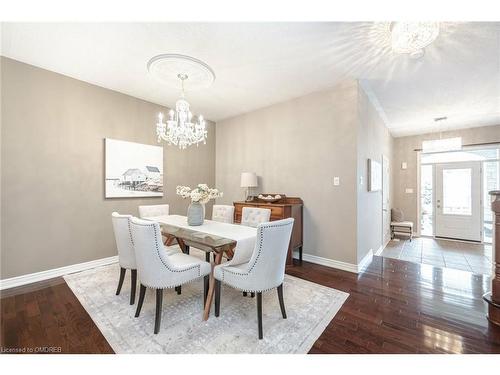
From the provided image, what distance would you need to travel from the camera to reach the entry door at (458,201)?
488 centimetres

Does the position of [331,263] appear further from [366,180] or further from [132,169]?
[132,169]

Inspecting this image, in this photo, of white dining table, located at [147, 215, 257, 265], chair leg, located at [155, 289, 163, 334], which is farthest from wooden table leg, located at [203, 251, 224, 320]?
chair leg, located at [155, 289, 163, 334]

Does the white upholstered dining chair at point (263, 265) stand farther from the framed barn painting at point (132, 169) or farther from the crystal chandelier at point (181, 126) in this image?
the framed barn painting at point (132, 169)

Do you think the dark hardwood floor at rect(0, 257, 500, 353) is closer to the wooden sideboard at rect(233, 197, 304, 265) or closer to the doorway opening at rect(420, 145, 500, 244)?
the wooden sideboard at rect(233, 197, 304, 265)

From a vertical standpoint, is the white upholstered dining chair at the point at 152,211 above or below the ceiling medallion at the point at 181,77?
below

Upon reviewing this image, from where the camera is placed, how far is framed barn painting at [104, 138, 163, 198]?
3262 millimetres

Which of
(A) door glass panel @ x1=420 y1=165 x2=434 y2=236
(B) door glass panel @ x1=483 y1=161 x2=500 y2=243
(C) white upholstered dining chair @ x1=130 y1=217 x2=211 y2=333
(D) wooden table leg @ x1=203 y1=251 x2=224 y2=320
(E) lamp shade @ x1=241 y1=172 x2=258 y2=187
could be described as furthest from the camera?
(A) door glass panel @ x1=420 y1=165 x2=434 y2=236

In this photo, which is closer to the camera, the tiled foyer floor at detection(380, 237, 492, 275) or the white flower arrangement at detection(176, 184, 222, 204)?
the white flower arrangement at detection(176, 184, 222, 204)

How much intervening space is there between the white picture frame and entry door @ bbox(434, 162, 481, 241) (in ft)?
8.40

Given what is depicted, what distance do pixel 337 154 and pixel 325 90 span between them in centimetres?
102

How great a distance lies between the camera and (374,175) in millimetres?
3678

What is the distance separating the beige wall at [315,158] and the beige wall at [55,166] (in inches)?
87.4

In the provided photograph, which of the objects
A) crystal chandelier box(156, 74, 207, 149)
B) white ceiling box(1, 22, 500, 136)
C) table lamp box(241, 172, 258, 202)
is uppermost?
white ceiling box(1, 22, 500, 136)

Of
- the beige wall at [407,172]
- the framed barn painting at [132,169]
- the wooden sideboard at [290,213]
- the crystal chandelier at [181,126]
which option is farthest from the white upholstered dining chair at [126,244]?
the beige wall at [407,172]
